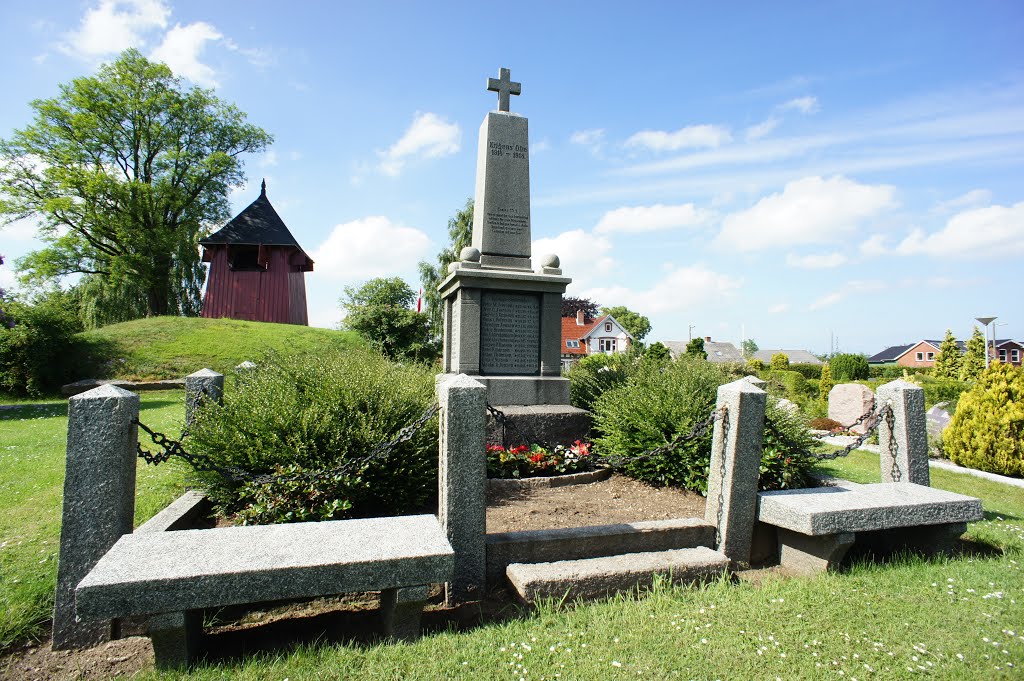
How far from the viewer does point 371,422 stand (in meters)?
4.55

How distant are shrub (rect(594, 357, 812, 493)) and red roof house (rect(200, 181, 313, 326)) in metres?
22.7

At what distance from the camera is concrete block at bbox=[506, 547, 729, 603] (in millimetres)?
3236

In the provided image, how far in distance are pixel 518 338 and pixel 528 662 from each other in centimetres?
497

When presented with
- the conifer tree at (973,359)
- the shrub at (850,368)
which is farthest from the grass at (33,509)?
the conifer tree at (973,359)

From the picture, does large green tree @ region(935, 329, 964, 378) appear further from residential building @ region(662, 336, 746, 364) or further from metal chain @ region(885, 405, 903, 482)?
residential building @ region(662, 336, 746, 364)

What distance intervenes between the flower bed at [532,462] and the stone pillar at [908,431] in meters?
2.84

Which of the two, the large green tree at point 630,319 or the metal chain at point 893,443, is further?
the large green tree at point 630,319

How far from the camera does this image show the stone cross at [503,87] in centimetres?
→ 796

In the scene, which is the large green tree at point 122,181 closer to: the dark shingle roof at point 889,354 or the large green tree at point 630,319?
the large green tree at point 630,319

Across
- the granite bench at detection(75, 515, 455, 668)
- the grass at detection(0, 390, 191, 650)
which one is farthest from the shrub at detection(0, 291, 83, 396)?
the granite bench at detection(75, 515, 455, 668)

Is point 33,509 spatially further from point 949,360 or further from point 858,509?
point 949,360

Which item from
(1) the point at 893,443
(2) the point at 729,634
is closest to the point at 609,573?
(2) the point at 729,634

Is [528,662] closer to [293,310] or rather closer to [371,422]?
[371,422]

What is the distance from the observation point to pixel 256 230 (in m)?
25.9
